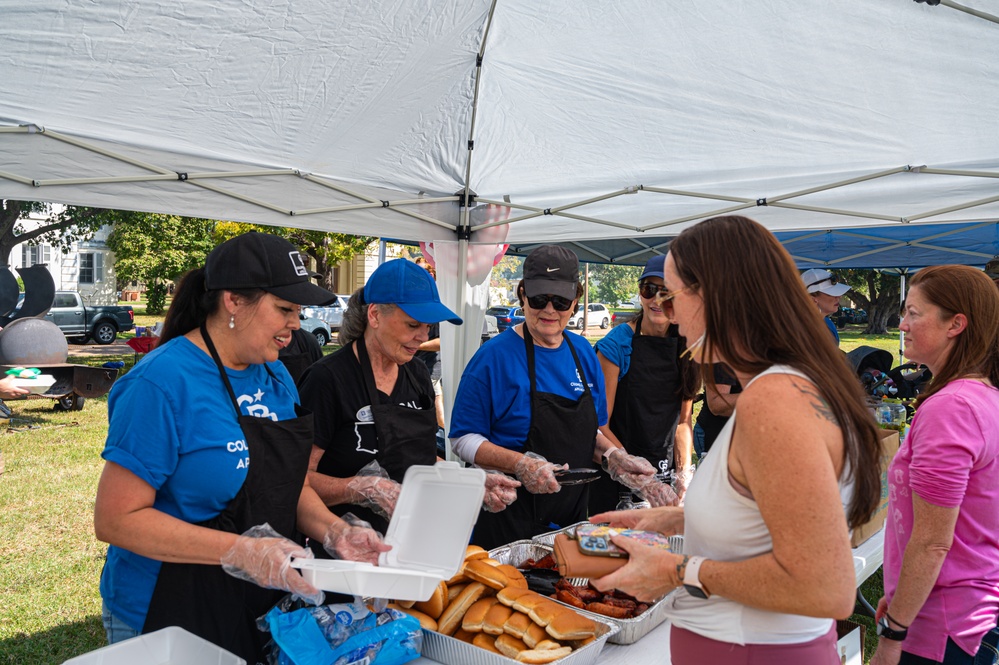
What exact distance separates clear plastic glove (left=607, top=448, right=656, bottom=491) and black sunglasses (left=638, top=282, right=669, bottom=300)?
2.47ft

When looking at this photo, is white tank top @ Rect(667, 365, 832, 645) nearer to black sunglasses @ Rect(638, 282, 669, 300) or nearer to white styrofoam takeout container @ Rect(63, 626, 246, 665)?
white styrofoam takeout container @ Rect(63, 626, 246, 665)

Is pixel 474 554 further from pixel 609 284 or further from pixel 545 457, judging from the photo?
pixel 609 284

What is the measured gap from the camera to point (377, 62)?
3326 millimetres

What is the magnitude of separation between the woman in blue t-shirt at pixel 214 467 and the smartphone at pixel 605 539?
0.56 meters

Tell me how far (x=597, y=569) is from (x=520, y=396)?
1.33m

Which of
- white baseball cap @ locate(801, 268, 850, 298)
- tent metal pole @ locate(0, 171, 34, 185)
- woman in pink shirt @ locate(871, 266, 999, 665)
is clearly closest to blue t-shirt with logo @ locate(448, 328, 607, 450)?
woman in pink shirt @ locate(871, 266, 999, 665)

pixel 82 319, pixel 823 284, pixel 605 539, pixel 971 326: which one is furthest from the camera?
pixel 82 319

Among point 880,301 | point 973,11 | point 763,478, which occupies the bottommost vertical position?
point 763,478

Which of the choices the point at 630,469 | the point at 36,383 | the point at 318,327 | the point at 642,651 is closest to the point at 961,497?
the point at 642,651

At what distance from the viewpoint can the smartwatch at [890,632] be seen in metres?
2.02

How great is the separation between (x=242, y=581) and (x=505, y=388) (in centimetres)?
123

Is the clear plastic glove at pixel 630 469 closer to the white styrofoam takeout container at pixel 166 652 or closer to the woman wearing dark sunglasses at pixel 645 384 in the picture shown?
the woman wearing dark sunglasses at pixel 645 384

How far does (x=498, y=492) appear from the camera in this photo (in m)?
2.31

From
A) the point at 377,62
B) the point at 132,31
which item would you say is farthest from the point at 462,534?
the point at 377,62
